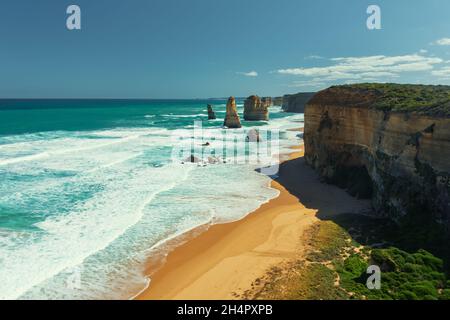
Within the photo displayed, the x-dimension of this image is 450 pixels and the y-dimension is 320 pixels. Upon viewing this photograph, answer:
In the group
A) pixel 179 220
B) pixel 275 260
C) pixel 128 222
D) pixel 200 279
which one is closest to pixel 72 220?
pixel 128 222

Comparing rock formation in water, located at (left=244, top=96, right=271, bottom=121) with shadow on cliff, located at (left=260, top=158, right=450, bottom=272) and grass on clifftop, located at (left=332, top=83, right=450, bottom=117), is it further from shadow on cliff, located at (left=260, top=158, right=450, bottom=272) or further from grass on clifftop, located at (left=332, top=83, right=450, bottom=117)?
grass on clifftop, located at (left=332, top=83, right=450, bottom=117)

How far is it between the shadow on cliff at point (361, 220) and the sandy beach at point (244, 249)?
7 cm

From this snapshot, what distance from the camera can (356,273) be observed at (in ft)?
41.9

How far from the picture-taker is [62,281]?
12781 mm

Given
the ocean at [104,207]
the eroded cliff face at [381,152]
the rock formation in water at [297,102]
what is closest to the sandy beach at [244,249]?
the ocean at [104,207]

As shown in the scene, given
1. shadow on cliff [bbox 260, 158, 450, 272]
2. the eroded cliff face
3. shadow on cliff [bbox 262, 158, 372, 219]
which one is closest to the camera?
shadow on cliff [bbox 260, 158, 450, 272]

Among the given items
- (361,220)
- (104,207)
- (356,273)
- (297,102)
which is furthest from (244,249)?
(297,102)

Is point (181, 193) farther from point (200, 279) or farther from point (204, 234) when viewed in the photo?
point (200, 279)

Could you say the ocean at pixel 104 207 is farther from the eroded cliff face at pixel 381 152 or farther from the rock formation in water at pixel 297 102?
the rock formation in water at pixel 297 102

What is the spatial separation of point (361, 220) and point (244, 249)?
22.3ft

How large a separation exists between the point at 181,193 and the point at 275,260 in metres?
10.7

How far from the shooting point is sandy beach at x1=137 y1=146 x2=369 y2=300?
1249 cm

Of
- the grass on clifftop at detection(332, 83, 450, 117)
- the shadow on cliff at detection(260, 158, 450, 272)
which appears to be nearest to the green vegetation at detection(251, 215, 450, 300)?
the shadow on cliff at detection(260, 158, 450, 272)

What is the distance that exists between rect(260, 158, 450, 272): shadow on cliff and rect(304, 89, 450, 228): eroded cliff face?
1.92 feet
